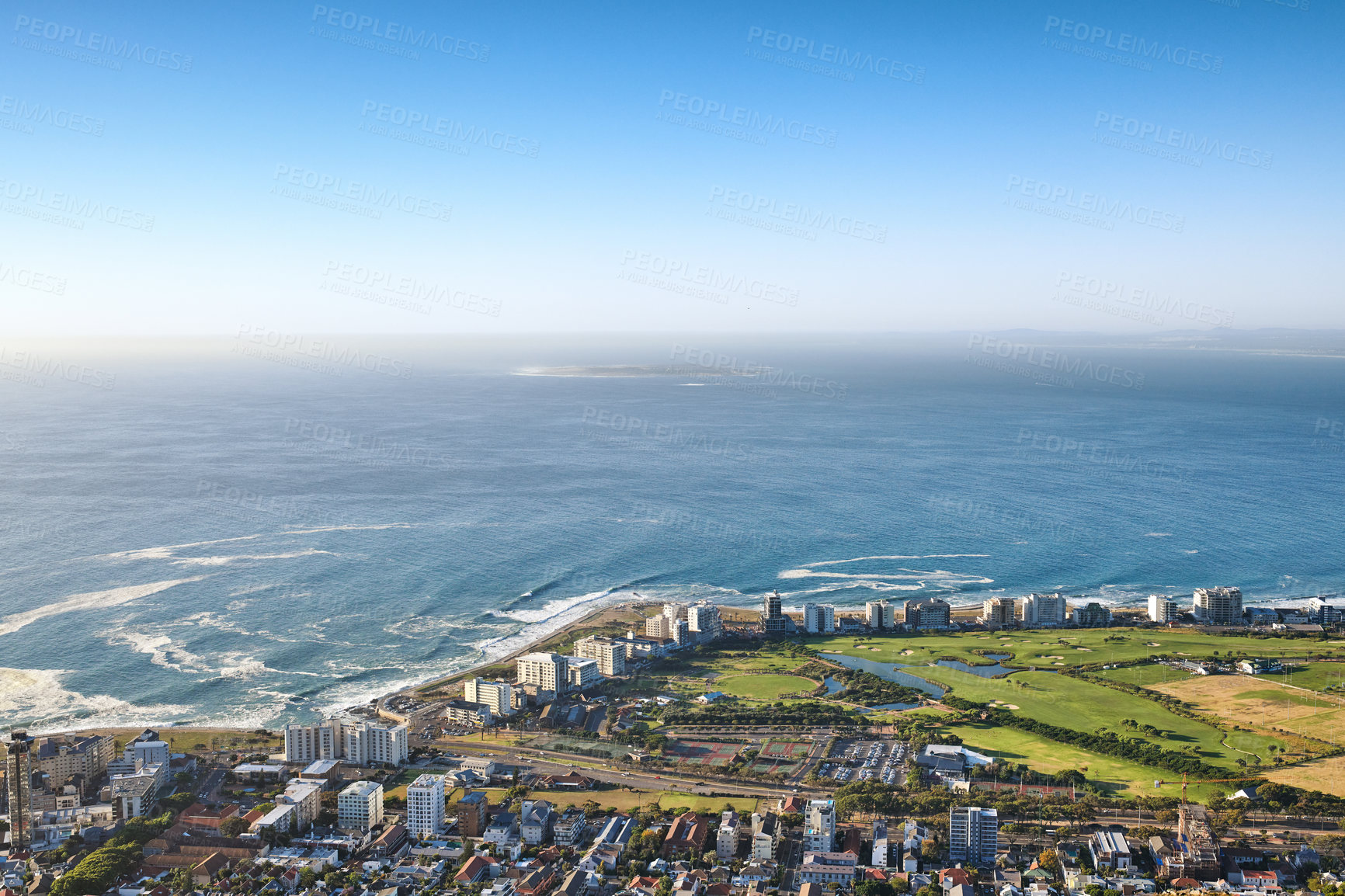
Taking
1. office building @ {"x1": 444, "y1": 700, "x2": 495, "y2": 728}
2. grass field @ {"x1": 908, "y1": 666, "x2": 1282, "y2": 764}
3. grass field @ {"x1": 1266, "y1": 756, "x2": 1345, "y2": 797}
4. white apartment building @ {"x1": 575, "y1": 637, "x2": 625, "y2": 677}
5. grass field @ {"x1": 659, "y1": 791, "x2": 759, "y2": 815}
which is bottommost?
grass field @ {"x1": 659, "y1": 791, "x2": 759, "y2": 815}

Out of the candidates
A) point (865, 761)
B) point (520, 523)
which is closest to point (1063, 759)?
point (865, 761)

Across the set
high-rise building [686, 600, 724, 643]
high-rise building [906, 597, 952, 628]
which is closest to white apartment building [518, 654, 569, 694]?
high-rise building [686, 600, 724, 643]

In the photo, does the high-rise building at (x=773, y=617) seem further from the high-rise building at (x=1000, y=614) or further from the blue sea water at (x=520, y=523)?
the high-rise building at (x=1000, y=614)

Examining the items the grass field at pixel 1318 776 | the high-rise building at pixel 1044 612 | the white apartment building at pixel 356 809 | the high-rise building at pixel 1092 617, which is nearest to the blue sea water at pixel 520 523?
the high-rise building at pixel 1092 617

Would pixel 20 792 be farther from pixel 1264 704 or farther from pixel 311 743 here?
pixel 1264 704

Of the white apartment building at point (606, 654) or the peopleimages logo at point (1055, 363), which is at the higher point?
the peopleimages logo at point (1055, 363)

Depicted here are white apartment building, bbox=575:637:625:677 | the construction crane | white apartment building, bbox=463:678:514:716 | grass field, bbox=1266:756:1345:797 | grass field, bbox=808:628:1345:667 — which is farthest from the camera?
grass field, bbox=808:628:1345:667

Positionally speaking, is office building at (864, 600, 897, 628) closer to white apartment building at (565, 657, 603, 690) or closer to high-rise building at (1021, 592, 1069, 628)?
high-rise building at (1021, 592, 1069, 628)
